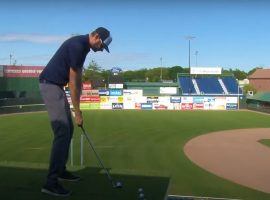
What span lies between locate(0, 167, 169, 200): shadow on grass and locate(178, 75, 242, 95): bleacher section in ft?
214

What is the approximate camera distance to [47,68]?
19.9 feet

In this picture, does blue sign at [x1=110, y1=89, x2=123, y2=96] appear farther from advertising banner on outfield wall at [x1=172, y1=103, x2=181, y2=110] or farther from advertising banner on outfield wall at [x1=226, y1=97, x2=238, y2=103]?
advertising banner on outfield wall at [x1=226, y1=97, x2=238, y2=103]

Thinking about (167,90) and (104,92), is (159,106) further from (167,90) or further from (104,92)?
(167,90)

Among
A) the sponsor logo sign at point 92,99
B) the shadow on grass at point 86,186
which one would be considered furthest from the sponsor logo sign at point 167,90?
the shadow on grass at point 86,186

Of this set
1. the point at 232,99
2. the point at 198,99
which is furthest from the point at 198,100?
the point at 232,99

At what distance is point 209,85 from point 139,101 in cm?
2369

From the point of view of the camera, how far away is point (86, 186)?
6168mm

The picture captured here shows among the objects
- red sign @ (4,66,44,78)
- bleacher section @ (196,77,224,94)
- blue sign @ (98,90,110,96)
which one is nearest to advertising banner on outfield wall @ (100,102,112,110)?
blue sign @ (98,90,110,96)

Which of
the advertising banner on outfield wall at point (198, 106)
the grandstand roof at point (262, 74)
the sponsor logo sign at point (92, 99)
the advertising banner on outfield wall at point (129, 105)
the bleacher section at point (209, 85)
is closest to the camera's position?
the sponsor logo sign at point (92, 99)

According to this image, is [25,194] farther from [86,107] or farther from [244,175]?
[86,107]

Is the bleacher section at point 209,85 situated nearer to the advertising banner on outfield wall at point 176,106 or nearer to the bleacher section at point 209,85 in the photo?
the bleacher section at point 209,85

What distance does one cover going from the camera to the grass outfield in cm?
Result: 601

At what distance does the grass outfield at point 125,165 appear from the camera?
6.01 m

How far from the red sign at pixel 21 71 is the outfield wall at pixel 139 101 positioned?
12525 millimetres
